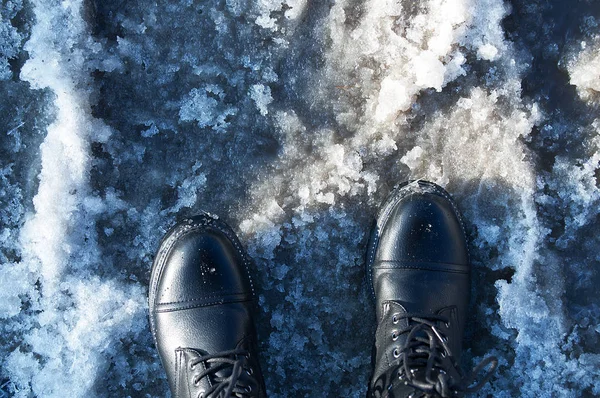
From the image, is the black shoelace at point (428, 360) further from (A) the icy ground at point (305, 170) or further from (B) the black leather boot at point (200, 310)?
(B) the black leather boot at point (200, 310)

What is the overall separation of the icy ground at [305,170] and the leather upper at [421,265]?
88 millimetres

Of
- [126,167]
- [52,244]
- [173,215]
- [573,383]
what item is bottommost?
[573,383]

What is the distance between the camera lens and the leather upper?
162 centimetres

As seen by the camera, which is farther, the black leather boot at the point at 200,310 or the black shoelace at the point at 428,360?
the black leather boot at the point at 200,310

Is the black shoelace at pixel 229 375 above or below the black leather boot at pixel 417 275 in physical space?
below

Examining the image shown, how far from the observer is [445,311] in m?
1.62

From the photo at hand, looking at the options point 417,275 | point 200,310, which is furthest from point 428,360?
point 200,310

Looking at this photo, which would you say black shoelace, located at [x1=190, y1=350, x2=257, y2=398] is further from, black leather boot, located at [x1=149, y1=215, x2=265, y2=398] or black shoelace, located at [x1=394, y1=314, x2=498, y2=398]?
black shoelace, located at [x1=394, y1=314, x2=498, y2=398]

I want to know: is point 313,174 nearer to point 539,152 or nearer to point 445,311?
point 445,311

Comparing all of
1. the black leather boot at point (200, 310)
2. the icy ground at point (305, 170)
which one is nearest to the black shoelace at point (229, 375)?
the black leather boot at point (200, 310)

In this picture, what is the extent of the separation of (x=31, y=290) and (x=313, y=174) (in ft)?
3.13

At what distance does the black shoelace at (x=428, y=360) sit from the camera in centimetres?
146

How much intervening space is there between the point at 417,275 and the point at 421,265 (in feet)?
0.11

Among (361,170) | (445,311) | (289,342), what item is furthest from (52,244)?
(445,311)
